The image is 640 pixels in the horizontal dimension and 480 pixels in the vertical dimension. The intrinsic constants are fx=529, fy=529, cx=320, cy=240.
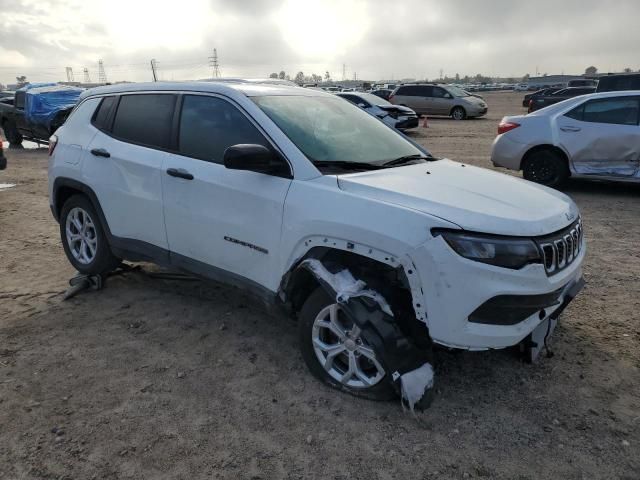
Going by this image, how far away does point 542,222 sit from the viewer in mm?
2877

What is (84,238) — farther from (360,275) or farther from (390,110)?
(390,110)

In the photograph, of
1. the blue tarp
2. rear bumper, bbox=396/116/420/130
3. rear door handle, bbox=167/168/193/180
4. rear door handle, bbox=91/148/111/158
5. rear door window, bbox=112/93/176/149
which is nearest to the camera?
rear door handle, bbox=167/168/193/180

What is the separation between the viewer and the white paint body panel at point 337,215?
2.69 metres

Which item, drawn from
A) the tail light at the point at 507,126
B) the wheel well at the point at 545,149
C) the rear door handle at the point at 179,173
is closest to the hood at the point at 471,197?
the rear door handle at the point at 179,173

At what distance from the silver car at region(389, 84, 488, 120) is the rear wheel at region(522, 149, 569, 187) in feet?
55.8

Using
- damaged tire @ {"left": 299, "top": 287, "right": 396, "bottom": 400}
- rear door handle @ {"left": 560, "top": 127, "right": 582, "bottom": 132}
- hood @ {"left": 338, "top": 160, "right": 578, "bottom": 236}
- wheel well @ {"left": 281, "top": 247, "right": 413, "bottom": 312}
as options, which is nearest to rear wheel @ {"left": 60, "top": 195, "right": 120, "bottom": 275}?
wheel well @ {"left": 281, "top": 247, "right": 413, "bottom": 312}

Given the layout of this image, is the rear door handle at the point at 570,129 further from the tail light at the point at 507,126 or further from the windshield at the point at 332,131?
the windshield at the point at 332,131

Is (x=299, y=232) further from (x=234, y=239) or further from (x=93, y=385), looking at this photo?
(x=93, y=385)

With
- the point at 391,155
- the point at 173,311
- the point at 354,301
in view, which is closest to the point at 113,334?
the point at 173,311

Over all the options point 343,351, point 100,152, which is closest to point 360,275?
point 343,351

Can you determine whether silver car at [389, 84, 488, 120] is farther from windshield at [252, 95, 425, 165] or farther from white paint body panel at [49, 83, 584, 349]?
white paint body panel at [49, 83, 584, 349]

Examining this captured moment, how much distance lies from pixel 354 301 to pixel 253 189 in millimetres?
1024

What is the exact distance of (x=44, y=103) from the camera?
15.5 m

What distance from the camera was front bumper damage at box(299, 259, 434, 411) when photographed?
9.27ft
